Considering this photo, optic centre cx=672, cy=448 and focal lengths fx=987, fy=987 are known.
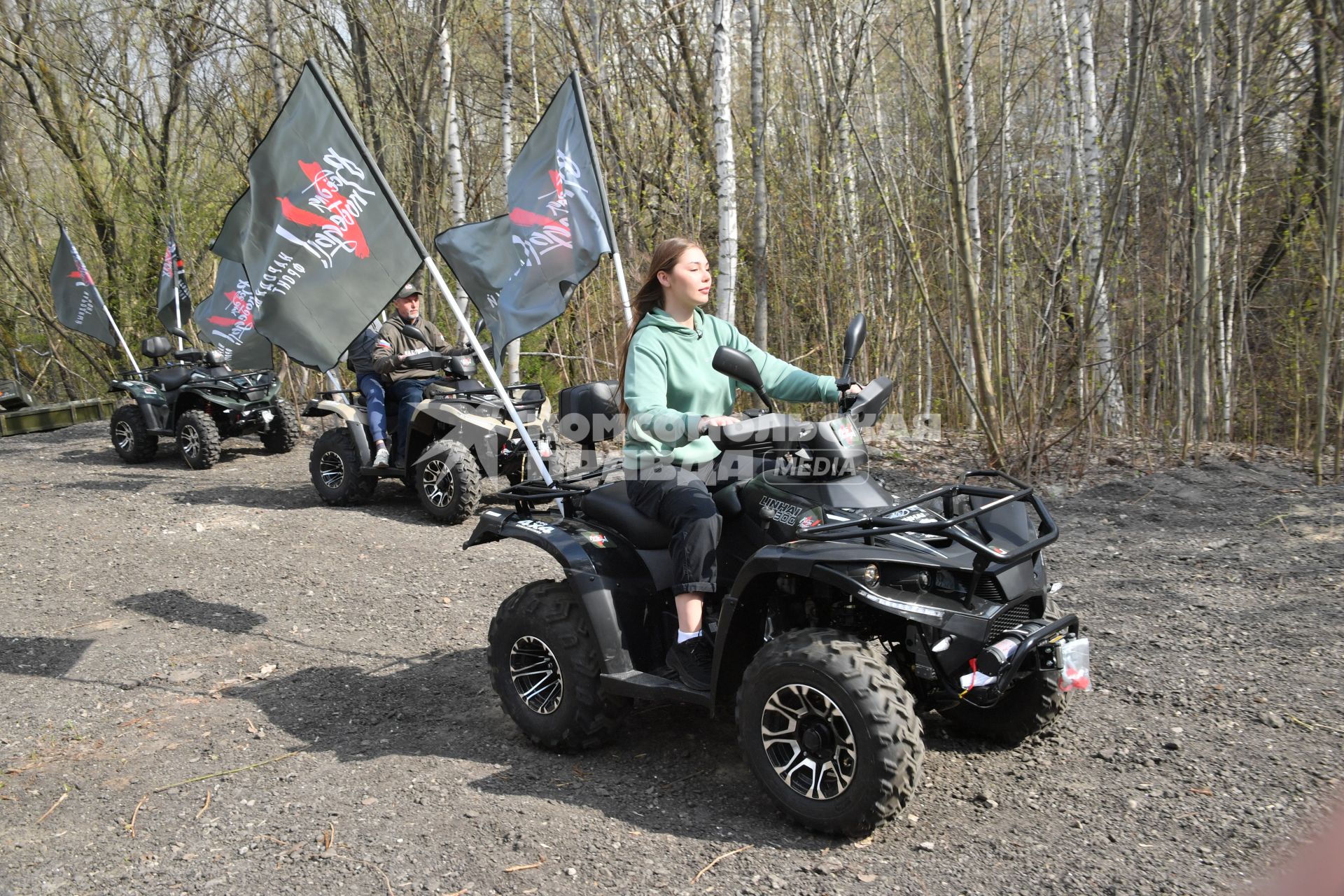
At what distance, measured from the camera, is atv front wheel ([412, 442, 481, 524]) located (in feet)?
26.8

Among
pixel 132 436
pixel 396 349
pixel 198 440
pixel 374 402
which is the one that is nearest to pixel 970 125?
pixel 396 349

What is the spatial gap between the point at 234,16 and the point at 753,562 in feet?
52.4

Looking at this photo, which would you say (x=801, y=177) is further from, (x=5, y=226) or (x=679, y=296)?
(x=5, y=226)

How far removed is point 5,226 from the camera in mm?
19281

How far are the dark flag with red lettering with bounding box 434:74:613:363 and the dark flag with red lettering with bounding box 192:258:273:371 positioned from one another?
579cm

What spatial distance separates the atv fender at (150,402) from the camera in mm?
12117

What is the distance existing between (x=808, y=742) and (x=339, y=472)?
7002mm

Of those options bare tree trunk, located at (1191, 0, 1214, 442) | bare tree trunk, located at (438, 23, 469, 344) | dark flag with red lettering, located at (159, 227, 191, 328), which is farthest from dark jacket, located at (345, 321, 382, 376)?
bare tree trunk, located at (1191, 0, 1214, 442)

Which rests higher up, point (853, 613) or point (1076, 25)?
point (1076, 25)

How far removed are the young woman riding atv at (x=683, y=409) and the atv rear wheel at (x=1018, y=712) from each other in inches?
39.3

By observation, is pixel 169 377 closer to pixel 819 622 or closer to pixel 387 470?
pixel 387 470

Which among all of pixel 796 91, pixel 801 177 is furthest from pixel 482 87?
pixel 801 177

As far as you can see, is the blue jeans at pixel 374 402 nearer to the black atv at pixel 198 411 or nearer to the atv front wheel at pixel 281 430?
the black atv at pixel 198 411

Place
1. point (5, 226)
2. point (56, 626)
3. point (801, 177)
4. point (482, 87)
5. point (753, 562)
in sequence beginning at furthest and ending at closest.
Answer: point (5, 226)
point (482, 87)
point (801, 177)
point (56, 626)
point (753, 562)
